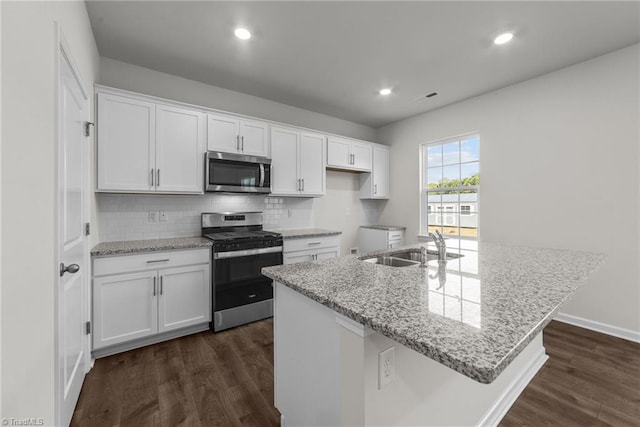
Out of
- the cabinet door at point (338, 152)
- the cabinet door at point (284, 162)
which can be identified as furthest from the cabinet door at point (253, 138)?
the cabinet door at point (338, 152)

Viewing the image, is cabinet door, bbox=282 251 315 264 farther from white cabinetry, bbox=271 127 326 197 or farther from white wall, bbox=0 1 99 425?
white wall, bbox=0 1 99 425

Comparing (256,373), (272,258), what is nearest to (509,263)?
(256,373)

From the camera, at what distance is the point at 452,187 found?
3986 mm

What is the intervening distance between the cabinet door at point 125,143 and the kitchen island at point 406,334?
189 cm

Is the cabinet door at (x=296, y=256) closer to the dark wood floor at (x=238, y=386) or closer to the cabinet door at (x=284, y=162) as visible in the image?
the cabinet door at (x=284, y=162)

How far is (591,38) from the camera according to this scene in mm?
2416

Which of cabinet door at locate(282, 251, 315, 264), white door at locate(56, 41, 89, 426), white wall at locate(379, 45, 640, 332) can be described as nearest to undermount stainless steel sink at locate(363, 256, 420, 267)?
cabinet door at locate(282, 251, 315, 264)

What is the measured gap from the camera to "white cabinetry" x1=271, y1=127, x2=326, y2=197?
11.2ft

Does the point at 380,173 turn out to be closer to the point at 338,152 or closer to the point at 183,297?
the point at 338,152

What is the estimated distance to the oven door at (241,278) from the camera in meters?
2.67

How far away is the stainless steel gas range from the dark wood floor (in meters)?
0.29

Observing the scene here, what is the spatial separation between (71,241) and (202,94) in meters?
2.26

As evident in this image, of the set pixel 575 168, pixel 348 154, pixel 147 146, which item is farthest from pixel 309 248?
pixel 575 168

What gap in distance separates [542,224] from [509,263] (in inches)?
78.2
